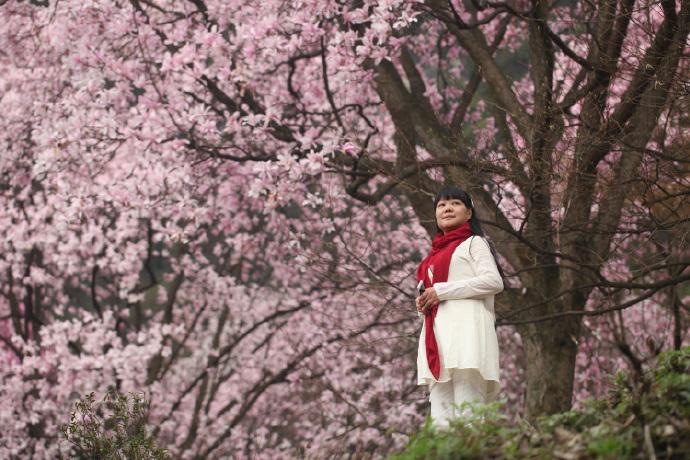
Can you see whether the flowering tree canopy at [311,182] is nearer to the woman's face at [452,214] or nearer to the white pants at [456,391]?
the woman's face at [452,214]

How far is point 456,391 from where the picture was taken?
181 inches

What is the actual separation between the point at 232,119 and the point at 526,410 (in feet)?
12.2

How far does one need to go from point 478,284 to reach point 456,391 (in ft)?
1.89

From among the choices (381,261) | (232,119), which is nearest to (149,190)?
(232,119)

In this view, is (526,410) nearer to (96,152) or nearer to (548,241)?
(548,241)

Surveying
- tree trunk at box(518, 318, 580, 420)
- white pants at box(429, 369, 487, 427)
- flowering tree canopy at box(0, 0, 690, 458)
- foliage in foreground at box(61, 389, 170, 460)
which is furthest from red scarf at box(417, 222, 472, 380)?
tree trunk at box(518, 318, 580, 420)

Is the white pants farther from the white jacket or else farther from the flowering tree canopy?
the flowering tree canopy

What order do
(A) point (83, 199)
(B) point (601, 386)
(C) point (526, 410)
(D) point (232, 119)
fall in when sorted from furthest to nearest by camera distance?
(B) point (601, 386), (A) point (83, 199), (D) point (232, 119), (C) point (526, 410)

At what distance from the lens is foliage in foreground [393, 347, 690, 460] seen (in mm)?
2867

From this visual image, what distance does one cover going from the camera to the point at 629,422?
3.12 metres

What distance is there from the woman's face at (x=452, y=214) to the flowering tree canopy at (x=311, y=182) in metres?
0.90

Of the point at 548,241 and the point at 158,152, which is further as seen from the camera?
the point at 158,152

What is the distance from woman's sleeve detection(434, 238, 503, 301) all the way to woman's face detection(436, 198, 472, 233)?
26 centimetres

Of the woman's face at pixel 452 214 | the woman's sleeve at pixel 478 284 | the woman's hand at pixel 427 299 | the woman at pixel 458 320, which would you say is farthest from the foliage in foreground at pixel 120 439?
the woman's face at pixel 452 214
